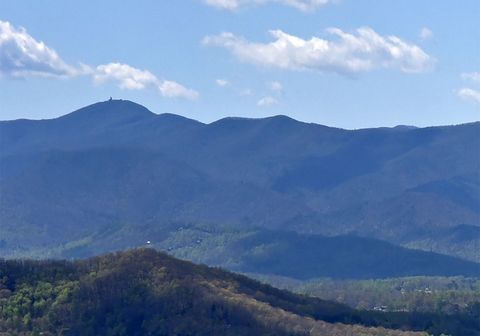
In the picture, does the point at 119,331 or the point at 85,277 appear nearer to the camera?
the point at 119,331

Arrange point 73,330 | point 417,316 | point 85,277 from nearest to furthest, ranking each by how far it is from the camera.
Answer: point 73,330, point 85,277, point 417,316

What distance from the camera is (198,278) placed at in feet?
538

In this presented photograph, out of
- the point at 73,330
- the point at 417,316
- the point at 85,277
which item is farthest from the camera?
the point at 417,316

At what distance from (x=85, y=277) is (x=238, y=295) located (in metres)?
15.6

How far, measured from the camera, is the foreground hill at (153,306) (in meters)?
148

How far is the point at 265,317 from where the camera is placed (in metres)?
152

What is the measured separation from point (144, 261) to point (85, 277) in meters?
7.45

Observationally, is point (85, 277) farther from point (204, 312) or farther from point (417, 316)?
point (417, 316)

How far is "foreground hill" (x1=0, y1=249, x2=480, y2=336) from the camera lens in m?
148

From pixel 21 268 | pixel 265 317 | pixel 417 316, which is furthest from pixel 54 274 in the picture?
pixel 417 316

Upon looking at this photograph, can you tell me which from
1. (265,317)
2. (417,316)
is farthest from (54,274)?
(417,316)

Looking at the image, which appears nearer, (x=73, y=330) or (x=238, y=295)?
(x=73, y=330)

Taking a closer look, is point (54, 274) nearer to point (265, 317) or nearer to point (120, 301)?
point (120, 301)

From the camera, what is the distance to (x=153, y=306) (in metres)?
151
